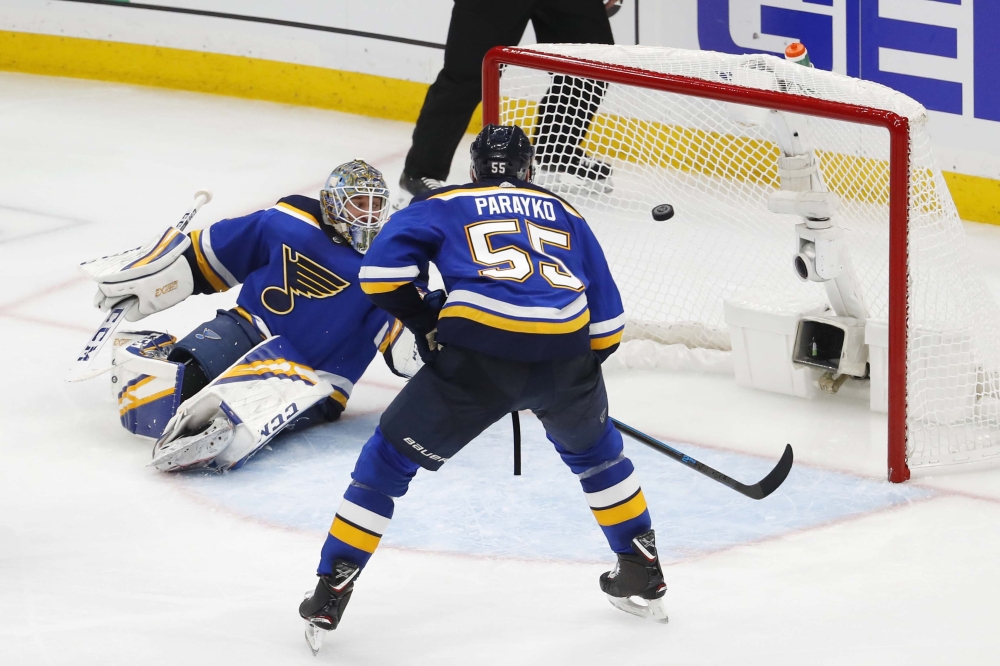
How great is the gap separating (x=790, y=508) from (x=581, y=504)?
0.44 meters

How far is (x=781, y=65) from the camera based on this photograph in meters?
3.38

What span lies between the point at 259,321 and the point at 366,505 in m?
1.11

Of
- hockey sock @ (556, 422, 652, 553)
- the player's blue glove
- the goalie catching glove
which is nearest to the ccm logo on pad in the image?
the goalie catching glove

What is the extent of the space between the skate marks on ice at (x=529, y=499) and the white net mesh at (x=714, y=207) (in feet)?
1.30

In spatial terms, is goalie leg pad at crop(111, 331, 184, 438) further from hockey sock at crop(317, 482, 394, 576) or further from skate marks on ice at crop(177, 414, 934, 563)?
hockey sock at crop(317, 482, 394, 576)

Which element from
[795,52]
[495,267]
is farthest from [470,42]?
[495,267]

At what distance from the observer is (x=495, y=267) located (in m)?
2.36

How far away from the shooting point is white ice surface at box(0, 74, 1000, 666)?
253 cm

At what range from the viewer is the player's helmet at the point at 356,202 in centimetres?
328

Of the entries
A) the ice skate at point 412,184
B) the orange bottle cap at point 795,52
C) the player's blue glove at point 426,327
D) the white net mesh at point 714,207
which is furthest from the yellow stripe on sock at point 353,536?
the ice skate at point 412,184

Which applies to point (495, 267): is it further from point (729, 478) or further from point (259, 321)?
point (259, 321)

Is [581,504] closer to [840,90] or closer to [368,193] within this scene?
[368,193]

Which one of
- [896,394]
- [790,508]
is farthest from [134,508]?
[896,394]

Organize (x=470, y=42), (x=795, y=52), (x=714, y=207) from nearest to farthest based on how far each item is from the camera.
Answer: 1. (x=795, y=52)
2. (x=714, y=207)
3. (x=470, y=42)
